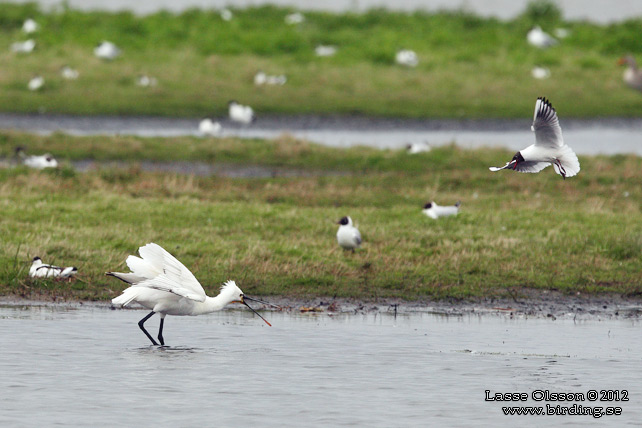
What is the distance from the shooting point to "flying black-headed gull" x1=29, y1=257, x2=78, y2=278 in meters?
15.0

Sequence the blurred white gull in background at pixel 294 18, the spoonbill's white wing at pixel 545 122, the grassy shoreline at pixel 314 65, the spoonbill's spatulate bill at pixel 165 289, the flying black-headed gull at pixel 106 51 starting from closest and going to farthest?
1. the spoonbill's white wing at pixel 545 122
2. the spoonbill's spatulate bill at pixel 165 289
3. the grassy shoreline at pixel 314 65
4. the flying black-headed gull at pixel 106 51
5. the blurred white gull in background at pixel 294 18

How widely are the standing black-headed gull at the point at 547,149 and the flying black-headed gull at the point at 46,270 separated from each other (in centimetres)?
602

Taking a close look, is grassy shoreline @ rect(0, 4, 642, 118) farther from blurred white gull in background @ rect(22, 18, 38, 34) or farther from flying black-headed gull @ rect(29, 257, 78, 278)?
flying black-headed gull @ rect(29, 257, 78, 278)

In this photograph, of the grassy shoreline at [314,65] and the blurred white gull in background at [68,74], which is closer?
the grassy shoreline at [314,65]

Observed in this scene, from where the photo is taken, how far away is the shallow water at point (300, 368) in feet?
34.1

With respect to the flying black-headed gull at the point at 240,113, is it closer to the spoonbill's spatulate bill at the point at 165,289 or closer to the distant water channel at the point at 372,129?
the distant water channel at the point at 372,129

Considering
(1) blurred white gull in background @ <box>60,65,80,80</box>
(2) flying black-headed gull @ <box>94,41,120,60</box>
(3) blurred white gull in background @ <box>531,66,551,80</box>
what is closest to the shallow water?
(1) blurred white gull in background @ <box>60,65,80,80</box>

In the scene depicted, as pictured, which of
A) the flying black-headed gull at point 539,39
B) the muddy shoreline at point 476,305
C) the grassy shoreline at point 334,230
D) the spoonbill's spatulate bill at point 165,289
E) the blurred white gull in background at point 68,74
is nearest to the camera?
the spoonbill's spatulate bill at point 165,289

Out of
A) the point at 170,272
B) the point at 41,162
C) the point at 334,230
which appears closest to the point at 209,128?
the point at 41,162

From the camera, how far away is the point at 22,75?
3806cm

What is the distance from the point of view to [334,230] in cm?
1805

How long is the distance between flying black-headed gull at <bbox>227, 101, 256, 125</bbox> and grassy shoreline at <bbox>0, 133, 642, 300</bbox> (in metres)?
9.60

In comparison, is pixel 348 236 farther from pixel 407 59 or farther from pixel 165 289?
pixel 407 59

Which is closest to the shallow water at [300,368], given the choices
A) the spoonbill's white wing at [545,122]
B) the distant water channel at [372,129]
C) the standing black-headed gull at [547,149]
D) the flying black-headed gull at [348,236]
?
the flying black-headed gull at [348,236]
